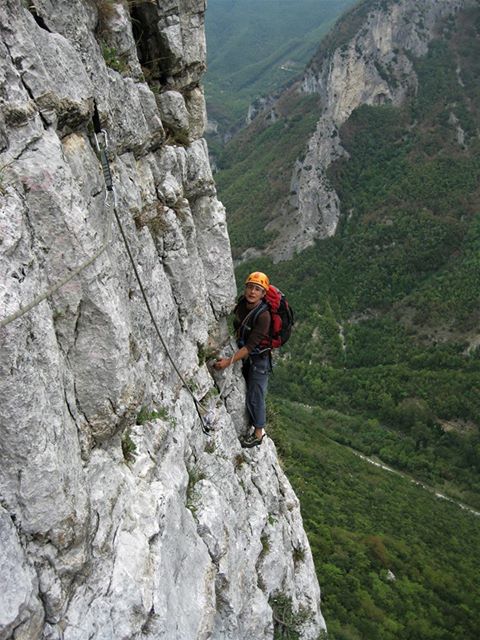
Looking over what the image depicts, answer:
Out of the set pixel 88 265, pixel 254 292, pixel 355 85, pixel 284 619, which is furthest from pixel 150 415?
pixel 355 85

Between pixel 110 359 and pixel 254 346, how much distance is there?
384 centimetres

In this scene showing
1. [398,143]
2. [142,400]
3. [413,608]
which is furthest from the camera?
[398,143]

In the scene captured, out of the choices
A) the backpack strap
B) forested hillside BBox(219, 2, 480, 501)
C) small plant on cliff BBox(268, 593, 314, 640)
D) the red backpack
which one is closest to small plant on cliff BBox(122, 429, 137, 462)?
the backpack strap

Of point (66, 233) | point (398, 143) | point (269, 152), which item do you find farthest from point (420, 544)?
point (269, 152)

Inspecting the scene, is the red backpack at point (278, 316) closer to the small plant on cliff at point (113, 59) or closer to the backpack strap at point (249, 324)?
the backpack strap at point (249, 324)

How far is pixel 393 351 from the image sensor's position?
77000 mm

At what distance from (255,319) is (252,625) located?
4753mm

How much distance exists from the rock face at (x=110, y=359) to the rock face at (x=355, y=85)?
96.6 meters

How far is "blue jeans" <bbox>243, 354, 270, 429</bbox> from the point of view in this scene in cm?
982

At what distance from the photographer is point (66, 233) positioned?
4879 millimetres

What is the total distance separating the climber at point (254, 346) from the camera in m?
8.80

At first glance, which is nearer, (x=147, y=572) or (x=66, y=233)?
(x=66, y=233)

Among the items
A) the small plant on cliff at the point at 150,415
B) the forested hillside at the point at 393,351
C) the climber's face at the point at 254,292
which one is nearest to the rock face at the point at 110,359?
the small plant on cliff at the point at 150,415

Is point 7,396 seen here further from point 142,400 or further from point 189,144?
point 189,144
